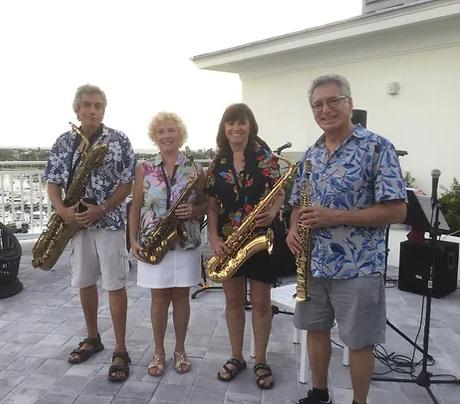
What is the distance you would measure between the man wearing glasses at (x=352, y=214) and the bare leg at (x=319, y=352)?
0.71 feet

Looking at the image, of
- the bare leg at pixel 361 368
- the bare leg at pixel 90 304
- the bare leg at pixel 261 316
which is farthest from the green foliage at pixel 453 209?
the bare leg at pixel 90 304

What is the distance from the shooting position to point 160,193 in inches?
109

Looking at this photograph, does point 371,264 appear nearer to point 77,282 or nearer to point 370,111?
point 77,282

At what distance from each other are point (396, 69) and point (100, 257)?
5.14 metres

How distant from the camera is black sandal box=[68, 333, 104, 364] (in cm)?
309

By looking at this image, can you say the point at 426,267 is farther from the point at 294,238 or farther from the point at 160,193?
the point at 160,193

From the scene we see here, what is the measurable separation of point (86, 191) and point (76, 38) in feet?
27.1

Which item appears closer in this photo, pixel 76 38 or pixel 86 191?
pixel 86 191

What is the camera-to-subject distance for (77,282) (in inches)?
119

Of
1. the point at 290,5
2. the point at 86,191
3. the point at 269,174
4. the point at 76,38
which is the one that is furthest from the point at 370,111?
the point at 76,38

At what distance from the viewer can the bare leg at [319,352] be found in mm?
2387

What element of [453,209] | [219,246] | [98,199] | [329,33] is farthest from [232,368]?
[329,33]

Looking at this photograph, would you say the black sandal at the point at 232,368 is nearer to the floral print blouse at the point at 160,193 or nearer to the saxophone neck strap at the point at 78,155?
the floral print blouse at the point at 160,193

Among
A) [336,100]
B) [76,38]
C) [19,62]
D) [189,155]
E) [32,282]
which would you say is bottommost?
[32,282]
